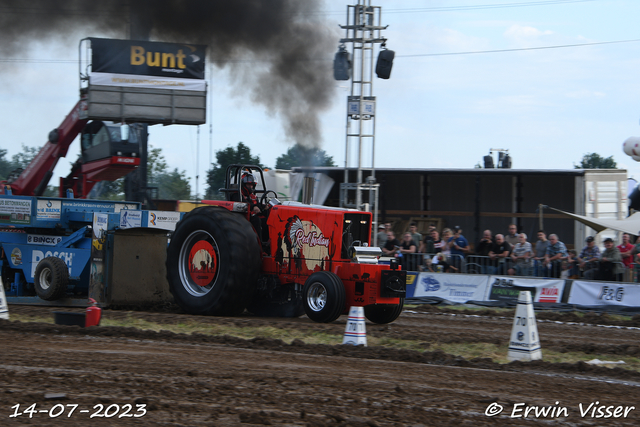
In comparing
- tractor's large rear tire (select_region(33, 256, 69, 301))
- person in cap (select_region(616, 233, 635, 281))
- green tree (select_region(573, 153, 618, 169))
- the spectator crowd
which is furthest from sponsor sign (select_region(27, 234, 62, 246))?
green tree (select_region(573, 153, 618, 169))

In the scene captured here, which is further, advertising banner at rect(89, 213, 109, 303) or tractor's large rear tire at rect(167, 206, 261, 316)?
advertising banner at rect(89, 213, 109, 303)

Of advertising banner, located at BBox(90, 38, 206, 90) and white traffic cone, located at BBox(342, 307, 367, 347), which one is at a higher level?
advertising banner, located at BBox(90, 38, 206, 90)

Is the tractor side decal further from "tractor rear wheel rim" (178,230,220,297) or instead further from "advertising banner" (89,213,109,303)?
"advertising banner" (89,213,109,303)

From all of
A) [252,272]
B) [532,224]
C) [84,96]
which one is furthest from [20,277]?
[532,224]

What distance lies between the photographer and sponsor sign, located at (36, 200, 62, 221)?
12227mm

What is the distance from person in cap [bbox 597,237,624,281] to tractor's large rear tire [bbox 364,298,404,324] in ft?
17.2

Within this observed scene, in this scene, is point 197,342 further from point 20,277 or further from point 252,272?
point 20,277

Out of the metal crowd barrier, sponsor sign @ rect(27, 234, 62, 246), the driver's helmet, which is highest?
the driver's helmet

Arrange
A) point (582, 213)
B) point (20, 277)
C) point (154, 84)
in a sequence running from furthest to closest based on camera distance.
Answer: point (154, 84), point (582, 213), point (20, 277)

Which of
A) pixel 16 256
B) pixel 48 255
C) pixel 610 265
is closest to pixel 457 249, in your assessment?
pixel 610 265

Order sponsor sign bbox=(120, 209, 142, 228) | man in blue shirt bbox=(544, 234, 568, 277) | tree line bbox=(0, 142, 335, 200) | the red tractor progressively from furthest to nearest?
1. tree line bbox=(0, 142, 335, 200)
2. man in blue shirt bbox=(544, 234, 568, 277)
3. sponsor sign bbox=(120, 209, 142, 228)
4. the red tractor

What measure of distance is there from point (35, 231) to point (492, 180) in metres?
13.2

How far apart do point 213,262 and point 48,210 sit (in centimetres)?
377

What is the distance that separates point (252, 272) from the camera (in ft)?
32.8
